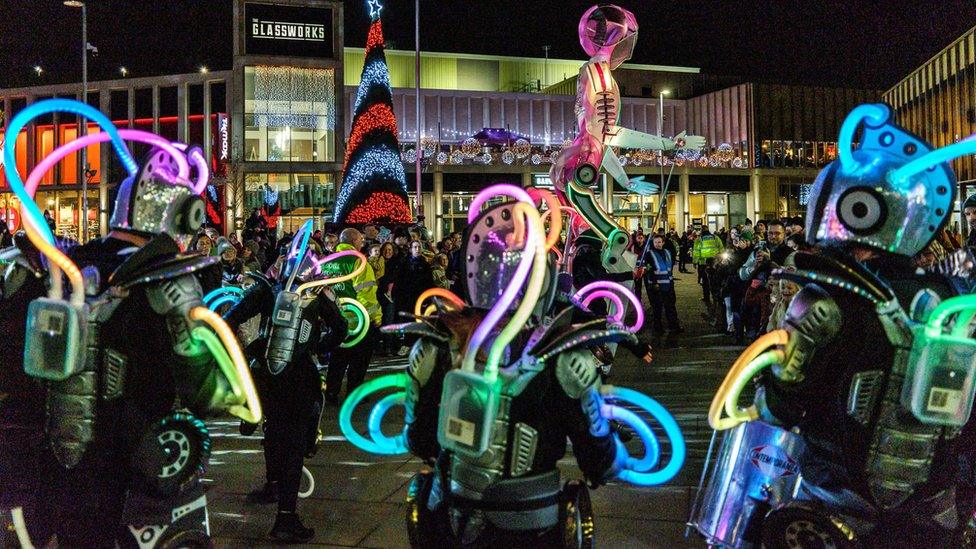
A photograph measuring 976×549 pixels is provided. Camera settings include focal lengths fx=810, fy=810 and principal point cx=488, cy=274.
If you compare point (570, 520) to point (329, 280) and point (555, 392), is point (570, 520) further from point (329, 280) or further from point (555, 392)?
point (329, 280)

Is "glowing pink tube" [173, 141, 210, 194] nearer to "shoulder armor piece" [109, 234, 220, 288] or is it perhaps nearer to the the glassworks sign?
"shoulder armor piece" [109, 234, 220, 288]

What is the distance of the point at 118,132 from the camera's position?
3.81 metres

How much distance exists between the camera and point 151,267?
3.40 meters

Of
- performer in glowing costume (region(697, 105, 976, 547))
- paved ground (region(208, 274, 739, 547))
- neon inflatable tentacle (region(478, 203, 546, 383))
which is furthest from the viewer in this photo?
paved ground (region(208, 274, 739, 547))

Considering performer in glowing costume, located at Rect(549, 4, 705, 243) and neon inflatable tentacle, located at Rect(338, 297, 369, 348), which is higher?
performer in glowing costume, located at Rect(549, 4, 705, 243)

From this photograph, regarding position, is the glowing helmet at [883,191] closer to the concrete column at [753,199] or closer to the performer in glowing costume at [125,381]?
the performer in glowing costume at [125,381]

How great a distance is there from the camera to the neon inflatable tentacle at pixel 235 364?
341 cm

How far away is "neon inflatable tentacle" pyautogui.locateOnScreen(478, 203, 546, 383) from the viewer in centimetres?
275

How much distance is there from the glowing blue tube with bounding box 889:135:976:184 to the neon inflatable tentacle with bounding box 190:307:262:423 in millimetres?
2798

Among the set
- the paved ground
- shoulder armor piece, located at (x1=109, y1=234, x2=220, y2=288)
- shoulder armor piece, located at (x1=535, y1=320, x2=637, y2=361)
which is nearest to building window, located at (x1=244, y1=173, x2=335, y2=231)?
the paved ground

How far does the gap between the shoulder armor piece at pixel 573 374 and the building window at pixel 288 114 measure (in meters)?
36.2

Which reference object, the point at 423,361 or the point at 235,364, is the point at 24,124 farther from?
the point at 423,361

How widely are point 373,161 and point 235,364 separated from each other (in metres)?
21.6

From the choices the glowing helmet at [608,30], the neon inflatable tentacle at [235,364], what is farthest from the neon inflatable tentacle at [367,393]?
the glowing helmet at [608,30]
